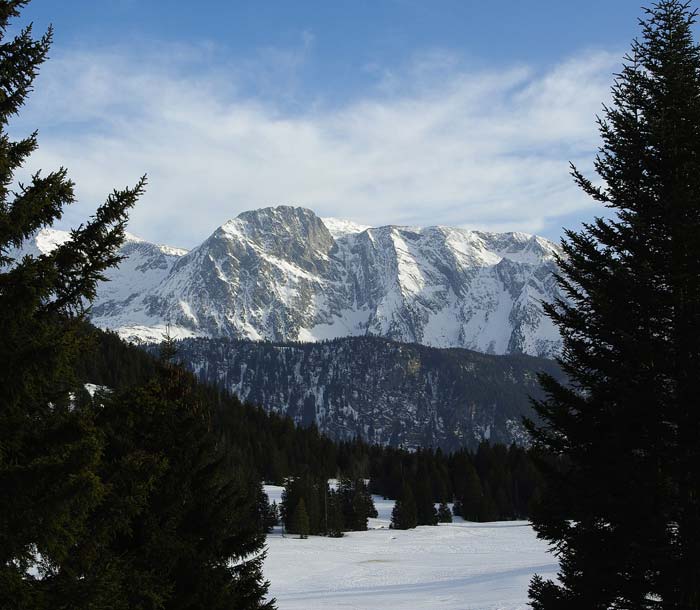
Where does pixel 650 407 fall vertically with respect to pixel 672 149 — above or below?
below

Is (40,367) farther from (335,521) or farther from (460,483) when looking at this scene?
(460,483)

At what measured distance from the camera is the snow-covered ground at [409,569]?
34.5 meters

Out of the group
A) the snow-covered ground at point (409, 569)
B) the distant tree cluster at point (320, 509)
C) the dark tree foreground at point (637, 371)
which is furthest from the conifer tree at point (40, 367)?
Result: the distant tree cluster at point (320, 509)

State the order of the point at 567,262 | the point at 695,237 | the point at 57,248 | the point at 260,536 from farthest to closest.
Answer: the point at 260,536, the point at 567,262, the point at 695,237, the point at 57,248

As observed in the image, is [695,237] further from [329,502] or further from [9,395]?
[329,502]

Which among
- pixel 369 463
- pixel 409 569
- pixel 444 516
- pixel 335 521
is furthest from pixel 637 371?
pixel 369 463

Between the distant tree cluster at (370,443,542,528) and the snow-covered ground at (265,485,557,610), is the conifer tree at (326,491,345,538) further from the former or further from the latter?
the distant tree cluster at (370,443,542,528)

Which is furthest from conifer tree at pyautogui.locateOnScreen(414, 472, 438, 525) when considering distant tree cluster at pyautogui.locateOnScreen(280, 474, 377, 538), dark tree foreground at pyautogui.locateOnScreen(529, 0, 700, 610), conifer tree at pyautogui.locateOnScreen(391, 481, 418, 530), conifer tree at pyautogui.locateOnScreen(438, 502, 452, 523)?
dark tree foreground at pyautogui.locateOnScreen(529, 0, 700, 610)

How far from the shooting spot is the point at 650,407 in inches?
410

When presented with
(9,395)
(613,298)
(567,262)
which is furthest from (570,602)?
(9,395)

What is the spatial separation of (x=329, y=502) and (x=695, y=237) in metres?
76.8

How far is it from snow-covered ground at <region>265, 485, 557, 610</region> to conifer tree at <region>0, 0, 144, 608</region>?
2624 cm

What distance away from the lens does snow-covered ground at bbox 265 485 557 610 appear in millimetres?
34500

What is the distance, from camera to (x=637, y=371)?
10.7 m
